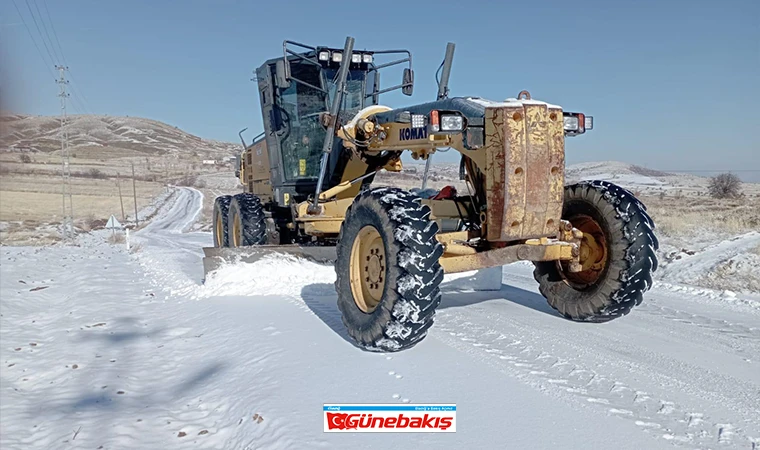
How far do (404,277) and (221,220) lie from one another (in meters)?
7.81

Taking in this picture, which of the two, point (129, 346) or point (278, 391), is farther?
point (129, 346)

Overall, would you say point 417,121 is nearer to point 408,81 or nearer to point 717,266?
point 408,81

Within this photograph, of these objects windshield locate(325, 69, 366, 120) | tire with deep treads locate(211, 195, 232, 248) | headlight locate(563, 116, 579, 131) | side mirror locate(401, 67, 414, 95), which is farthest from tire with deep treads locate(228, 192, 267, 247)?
headlight locate(563, 116, 579, 131)

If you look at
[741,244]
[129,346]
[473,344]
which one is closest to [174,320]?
[129,346]

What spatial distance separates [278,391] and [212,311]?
9.41 ft

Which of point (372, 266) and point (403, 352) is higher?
point (372, 266)

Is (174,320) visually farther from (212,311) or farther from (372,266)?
(372,266)

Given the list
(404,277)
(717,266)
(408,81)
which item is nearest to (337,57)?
(408,81)

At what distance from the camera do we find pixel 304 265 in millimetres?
7609

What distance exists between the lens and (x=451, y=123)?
462 centimetres

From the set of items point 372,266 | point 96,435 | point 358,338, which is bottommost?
point 96,435

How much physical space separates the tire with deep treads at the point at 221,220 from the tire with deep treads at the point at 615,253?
22.5 ft

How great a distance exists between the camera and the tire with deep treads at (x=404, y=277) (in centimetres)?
421

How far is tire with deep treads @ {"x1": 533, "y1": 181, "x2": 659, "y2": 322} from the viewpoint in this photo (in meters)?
4.86
